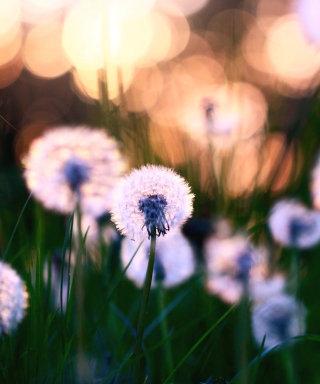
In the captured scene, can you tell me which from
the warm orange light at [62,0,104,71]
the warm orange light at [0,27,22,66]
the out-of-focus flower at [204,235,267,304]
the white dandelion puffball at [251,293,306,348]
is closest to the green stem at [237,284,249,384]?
the out-of-focus flower at [204,235,267,304]

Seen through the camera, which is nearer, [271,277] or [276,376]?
[276,376]

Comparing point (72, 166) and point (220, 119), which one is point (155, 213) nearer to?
point (72, 166)

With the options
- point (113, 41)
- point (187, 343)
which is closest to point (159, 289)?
point (187, 343)

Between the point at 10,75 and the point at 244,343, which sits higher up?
the point at 10,75

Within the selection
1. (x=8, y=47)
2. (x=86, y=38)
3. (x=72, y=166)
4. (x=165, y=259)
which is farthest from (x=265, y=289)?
(x=8, y=47)

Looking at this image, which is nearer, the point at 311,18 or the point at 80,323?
the point at 80,323

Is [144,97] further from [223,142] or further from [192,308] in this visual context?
[192,308]

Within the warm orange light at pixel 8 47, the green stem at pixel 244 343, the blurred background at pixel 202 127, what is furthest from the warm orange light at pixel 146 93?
the green stem at pixel 244 343
